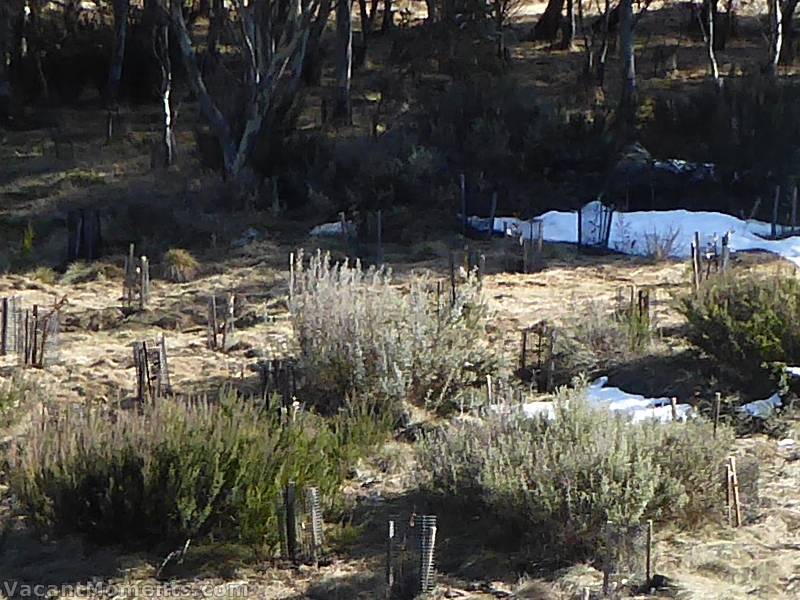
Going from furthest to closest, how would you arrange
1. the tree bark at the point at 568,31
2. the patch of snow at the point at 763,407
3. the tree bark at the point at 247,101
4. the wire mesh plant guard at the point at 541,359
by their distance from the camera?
the tree bark at the point at 568,31 → the tree bark at the point at 247,101 → the wire mesh plant guard at the point at 541,359 → the patch of snow at the point at 763,407

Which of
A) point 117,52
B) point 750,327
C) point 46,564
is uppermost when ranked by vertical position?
point 117,52

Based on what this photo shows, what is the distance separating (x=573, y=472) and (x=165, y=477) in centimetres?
170

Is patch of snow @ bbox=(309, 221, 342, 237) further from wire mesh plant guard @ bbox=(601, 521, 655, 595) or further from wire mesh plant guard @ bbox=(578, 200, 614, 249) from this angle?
wire mesh plant guard @ bbox=(601, 521, 655, 595)

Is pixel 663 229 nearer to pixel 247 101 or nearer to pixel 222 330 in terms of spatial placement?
pixel 247 101

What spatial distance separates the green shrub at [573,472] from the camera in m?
4.98

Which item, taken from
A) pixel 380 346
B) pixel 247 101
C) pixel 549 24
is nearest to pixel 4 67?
pixel 247 101

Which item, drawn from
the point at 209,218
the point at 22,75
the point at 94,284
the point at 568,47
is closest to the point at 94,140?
the point at 22,75

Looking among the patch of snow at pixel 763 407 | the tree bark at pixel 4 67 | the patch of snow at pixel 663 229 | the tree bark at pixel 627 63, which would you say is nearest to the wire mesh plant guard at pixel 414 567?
the patch of snow at pixel 763 407

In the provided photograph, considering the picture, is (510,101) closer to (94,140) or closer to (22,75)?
(94,140)

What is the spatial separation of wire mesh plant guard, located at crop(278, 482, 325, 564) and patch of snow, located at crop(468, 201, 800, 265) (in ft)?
26.3

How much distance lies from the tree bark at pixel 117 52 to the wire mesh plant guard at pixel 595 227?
967 centimetres

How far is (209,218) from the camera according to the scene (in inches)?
567

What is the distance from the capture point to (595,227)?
1365 centimetres

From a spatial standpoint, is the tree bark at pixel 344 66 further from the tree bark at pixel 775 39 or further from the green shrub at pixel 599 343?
the green shrub at pixel 599 343
